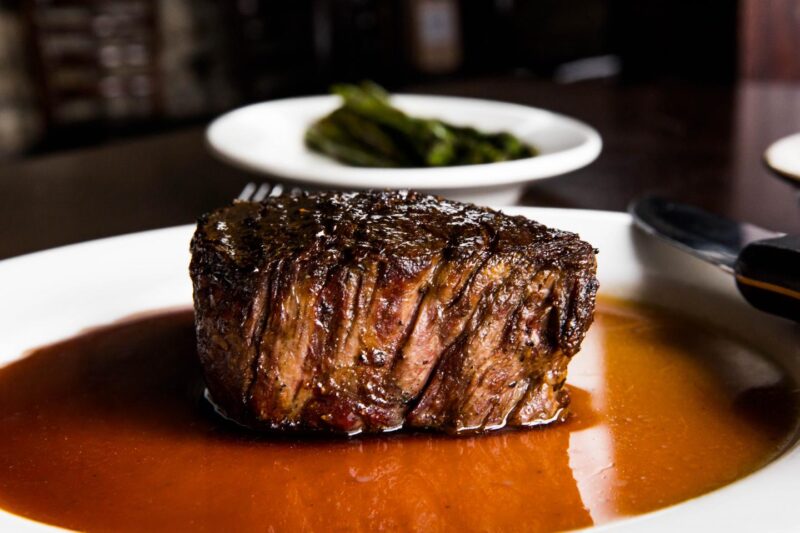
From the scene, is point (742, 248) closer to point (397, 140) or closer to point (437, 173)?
point (437, 173)

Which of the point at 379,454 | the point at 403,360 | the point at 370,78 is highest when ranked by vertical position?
the point at 403,360

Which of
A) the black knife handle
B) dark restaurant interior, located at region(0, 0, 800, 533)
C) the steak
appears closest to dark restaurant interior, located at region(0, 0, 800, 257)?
dark restaurant interior, located at region(0, 0, 800, 533)

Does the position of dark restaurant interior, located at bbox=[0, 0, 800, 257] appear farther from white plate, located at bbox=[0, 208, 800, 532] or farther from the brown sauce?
the brown sauce

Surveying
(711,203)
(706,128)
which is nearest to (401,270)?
(711,203)

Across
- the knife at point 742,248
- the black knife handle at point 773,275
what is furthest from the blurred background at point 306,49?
the black knife handle at point 773,275

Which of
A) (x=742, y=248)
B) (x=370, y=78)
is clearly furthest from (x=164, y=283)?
(x=370, y=78)
